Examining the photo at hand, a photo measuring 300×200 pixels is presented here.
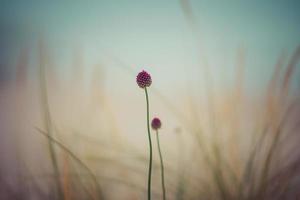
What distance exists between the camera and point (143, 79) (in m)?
1.05

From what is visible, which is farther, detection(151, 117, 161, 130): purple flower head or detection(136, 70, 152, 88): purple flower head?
detection(151, 117, 161, 130): purple flower head

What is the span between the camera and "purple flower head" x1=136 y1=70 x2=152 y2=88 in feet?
3.36

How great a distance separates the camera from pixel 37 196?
129cm

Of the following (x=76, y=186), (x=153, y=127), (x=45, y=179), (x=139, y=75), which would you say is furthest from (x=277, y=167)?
(x=45, y=179)

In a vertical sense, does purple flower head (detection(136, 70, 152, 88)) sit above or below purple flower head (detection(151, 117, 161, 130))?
above

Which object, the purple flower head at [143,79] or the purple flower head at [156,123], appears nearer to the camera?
the purple flower head at [143,79]

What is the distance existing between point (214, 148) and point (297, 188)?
350 mm

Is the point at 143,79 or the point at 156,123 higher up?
the point at 143,79

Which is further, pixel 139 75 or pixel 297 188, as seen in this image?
pixel 297 188

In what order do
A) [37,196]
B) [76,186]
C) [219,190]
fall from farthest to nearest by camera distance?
[37,196] < [76,186] < [219,190]

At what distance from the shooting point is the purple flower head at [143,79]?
1023mm

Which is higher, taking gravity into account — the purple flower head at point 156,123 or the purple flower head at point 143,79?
the purple flower head at point 143,79

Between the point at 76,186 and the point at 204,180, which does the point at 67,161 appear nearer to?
the point at 76,186

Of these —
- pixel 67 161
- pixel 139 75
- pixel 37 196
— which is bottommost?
pixel 37 196
